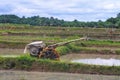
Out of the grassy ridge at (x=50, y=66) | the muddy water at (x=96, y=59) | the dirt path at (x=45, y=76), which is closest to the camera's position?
the dirt path at (x=45, y=76)

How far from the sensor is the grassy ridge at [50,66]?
9.30m

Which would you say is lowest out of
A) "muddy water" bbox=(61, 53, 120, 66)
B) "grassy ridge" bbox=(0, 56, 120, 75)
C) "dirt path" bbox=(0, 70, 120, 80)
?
"muddy water" bbox=(61, 53, 120, 66)

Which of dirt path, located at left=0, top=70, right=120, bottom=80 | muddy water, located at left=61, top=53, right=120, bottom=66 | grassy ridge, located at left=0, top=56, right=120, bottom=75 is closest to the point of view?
dirt path, located at left=0, top=70, right=120, bottom=80

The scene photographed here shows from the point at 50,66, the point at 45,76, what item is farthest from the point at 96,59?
the point at 45,76

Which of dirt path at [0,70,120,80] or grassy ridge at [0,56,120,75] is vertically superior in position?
grassy ridge at [0,56,120,75]

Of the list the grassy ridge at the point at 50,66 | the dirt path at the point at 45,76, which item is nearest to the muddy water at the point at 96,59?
the grassy ridge at the point at 50,66

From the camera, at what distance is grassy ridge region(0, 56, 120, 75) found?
9297 mm

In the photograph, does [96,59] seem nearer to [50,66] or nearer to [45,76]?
[50,66]

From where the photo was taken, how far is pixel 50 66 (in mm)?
9805

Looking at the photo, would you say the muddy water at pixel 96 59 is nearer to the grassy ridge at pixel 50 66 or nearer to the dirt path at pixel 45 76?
the grassy ridge at pixel 50 66

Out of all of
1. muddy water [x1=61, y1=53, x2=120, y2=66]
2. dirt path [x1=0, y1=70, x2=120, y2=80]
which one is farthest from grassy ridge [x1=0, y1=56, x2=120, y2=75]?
muddy water [x1=61, y1=53, x2=120, y2=66]

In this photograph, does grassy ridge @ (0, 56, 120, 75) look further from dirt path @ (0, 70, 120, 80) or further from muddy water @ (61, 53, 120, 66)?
muddy water @ (61, 53, 120, 66)

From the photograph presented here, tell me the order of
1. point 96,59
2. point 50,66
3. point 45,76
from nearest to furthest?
point 45,76, point 50,66, point 96,59

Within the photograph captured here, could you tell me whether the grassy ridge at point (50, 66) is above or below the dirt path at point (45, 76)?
above
